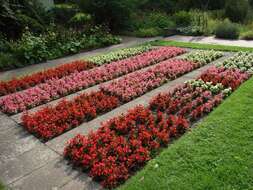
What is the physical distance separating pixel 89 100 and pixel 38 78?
2.25 m

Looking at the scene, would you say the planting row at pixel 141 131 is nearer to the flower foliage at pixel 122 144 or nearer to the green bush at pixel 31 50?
the flower foliage at pixel 122 144

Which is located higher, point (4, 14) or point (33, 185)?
point (4, 14)

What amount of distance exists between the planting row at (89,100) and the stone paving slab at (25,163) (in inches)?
15.4

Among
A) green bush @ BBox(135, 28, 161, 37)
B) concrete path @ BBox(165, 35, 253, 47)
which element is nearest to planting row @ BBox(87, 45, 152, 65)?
concrete path @ BBox(165, 35, 253, 47)

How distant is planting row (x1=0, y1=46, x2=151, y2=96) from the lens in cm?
667

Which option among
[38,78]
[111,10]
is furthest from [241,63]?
[111,10]

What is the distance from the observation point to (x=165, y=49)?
377 inches

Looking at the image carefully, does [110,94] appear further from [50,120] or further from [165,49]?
[165,49]

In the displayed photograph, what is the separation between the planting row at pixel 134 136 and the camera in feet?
11.3

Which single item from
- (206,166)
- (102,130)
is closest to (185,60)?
(102,130)

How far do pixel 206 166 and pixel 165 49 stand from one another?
6690 mm

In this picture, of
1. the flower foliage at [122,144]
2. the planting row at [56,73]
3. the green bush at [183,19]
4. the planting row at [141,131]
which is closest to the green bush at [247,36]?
the green bush at [183,19]

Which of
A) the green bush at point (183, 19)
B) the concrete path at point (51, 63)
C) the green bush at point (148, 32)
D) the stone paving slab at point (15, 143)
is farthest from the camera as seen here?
the green bush at point (183, 19)

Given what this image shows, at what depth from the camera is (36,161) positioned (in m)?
3.74
